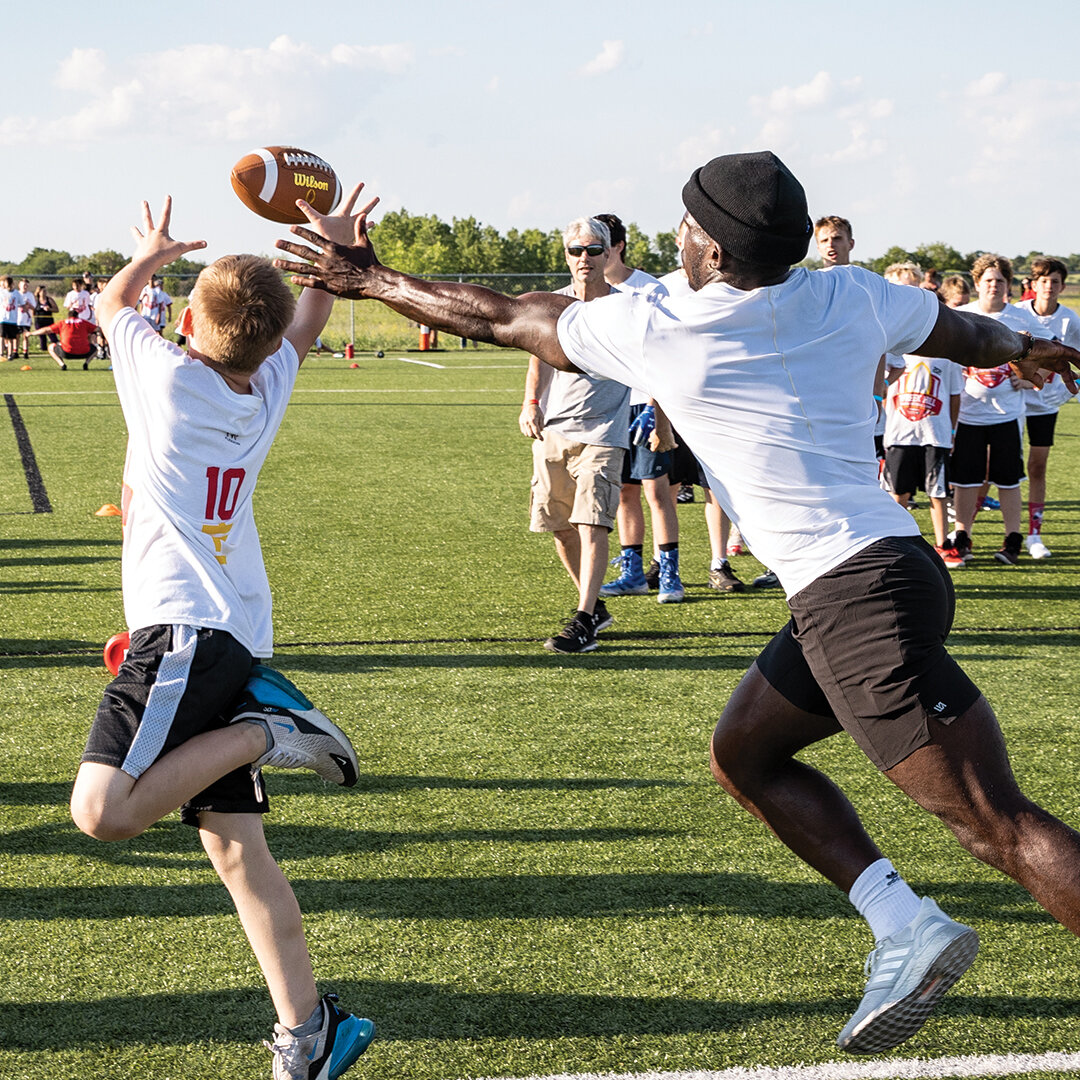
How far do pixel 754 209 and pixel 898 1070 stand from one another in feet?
6.84

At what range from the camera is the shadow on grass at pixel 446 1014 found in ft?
10.7

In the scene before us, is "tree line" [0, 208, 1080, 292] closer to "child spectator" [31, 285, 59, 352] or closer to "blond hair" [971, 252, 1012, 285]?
"child spectator" [31, 285, 59, 352]

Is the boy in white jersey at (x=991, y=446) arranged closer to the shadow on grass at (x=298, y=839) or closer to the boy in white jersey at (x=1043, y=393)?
the boy in white jersey at (x=1043, y=393)

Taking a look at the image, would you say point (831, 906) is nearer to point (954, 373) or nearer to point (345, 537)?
point (954, 373)

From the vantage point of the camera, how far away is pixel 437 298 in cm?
348

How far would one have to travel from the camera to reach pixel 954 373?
29.7 ft

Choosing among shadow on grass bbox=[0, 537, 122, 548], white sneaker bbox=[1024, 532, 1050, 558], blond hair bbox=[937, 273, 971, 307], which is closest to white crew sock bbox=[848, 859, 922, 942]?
white sneaker bbox=[1024, 532, 1050, 558]

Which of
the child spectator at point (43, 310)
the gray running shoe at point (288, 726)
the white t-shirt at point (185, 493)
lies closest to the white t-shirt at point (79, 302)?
the child spectator at point (43, 310)

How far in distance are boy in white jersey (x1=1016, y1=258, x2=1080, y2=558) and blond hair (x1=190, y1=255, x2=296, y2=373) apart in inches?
295

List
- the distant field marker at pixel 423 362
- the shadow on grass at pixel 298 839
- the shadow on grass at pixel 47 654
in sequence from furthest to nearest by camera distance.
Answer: the distant field marker at pixel 423 362
the shadow on grass at pixel 47 654
the shadow on grass at pixel 298 839

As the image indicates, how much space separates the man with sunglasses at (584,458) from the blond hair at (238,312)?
3947 mm

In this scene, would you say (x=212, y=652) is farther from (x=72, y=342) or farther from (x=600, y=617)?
(x=72, y=342)

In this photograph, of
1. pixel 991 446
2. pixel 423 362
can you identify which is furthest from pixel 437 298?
pixel 423 362

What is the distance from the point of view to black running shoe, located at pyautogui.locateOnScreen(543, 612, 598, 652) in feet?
23.1
